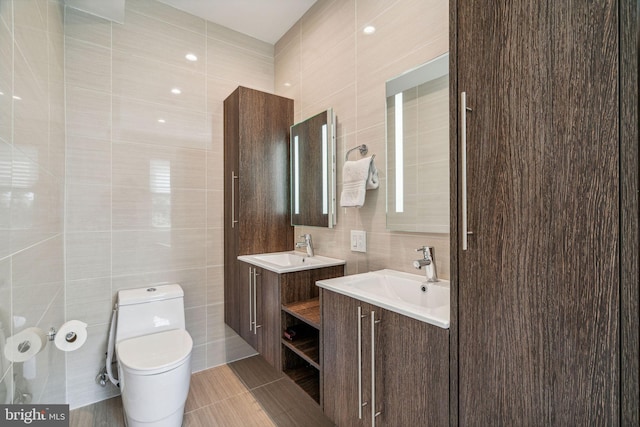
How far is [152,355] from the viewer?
5.46ft

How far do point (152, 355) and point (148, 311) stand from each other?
0.39 meters

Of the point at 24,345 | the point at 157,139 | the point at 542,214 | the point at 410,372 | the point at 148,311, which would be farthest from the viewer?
the point at 157,139

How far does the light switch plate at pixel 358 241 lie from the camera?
5.90 feet

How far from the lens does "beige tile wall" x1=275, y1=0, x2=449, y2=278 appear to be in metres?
1.48

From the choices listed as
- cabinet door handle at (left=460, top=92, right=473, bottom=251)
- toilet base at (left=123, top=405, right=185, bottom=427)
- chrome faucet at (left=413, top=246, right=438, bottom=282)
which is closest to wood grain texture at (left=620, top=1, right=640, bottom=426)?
cabinet door handle at (left=460, top=92, right=473, bottom=251)

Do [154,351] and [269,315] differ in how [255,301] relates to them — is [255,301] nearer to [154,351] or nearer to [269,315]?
[269,315]

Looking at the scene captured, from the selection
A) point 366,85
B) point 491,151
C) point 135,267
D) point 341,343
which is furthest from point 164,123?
point 491,151

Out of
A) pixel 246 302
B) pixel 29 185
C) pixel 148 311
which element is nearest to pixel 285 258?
pixel 246 302

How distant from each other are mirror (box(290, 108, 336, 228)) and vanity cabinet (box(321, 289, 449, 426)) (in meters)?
0.84

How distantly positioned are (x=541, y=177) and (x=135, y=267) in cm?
237

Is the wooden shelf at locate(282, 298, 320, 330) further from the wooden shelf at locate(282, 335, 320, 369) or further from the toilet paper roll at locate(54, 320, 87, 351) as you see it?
the toilet paper roll at locate(54, 320, 87, 351)

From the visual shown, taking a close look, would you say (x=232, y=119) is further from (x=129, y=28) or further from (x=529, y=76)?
(x=529, y=76)

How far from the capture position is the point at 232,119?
2334mm

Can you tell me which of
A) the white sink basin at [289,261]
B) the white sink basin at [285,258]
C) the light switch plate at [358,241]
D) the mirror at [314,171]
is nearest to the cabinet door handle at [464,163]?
the light switch plate at [358,241]
